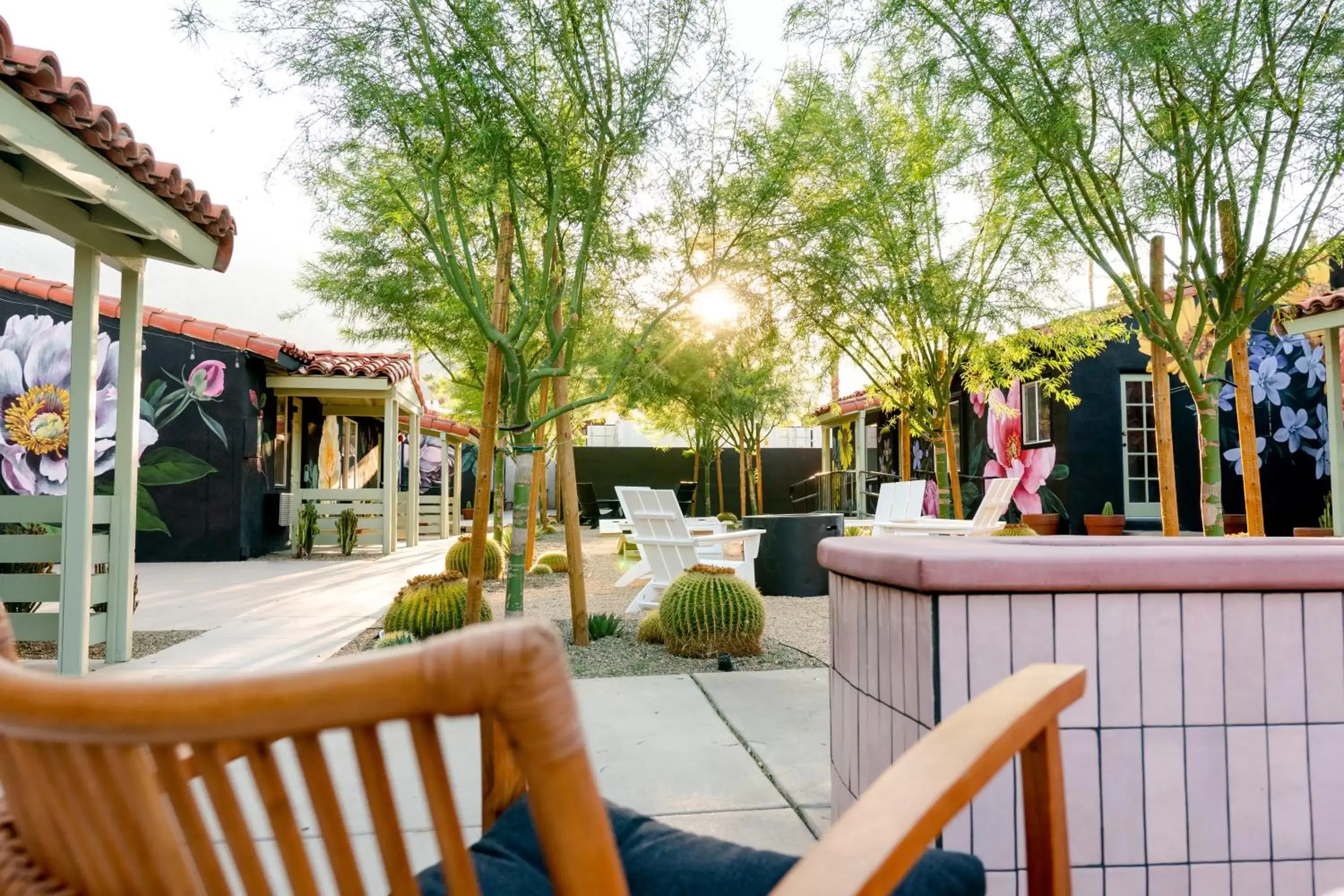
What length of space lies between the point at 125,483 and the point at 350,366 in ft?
23.7

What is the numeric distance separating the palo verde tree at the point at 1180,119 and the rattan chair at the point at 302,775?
5397 mm

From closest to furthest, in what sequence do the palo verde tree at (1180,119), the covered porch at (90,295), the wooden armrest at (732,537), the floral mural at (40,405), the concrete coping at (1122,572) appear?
the concrete coping at (1122,572), the covered porch at (90,295), the palo verde tree at (1180,119), the wooden armrest at (732,537), the floral mural at (40,405)

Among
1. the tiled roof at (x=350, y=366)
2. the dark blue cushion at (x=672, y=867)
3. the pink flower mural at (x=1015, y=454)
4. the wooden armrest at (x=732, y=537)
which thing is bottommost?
the dark blue cushion at (x=672, y=867)

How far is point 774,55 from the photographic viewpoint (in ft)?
15.5

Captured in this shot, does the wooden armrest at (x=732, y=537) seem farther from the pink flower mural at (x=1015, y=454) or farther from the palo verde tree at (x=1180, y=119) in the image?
the pink flower mural at (x=1015, y=454)

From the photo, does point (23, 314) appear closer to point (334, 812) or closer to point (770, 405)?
point (334, 812)

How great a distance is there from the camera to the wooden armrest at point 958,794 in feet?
2.14

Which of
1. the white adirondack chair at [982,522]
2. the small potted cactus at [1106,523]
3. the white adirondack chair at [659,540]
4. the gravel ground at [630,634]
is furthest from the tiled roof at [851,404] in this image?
the white adirondack chair at [659,540]

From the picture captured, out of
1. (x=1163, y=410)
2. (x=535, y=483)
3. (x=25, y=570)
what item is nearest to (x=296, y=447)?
(x=535, y=483)

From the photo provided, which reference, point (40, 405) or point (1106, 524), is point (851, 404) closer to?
point (1106, 524)

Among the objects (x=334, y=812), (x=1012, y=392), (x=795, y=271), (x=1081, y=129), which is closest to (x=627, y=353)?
(x=795, y=271)

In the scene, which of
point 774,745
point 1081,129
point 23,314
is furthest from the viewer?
point 23,314

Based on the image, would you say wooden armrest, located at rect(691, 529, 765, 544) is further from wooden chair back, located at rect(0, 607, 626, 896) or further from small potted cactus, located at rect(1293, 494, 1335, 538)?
wooden chair back, located at rect(0, 607, 626, 896)

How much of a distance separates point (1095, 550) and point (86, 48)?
4.83m
